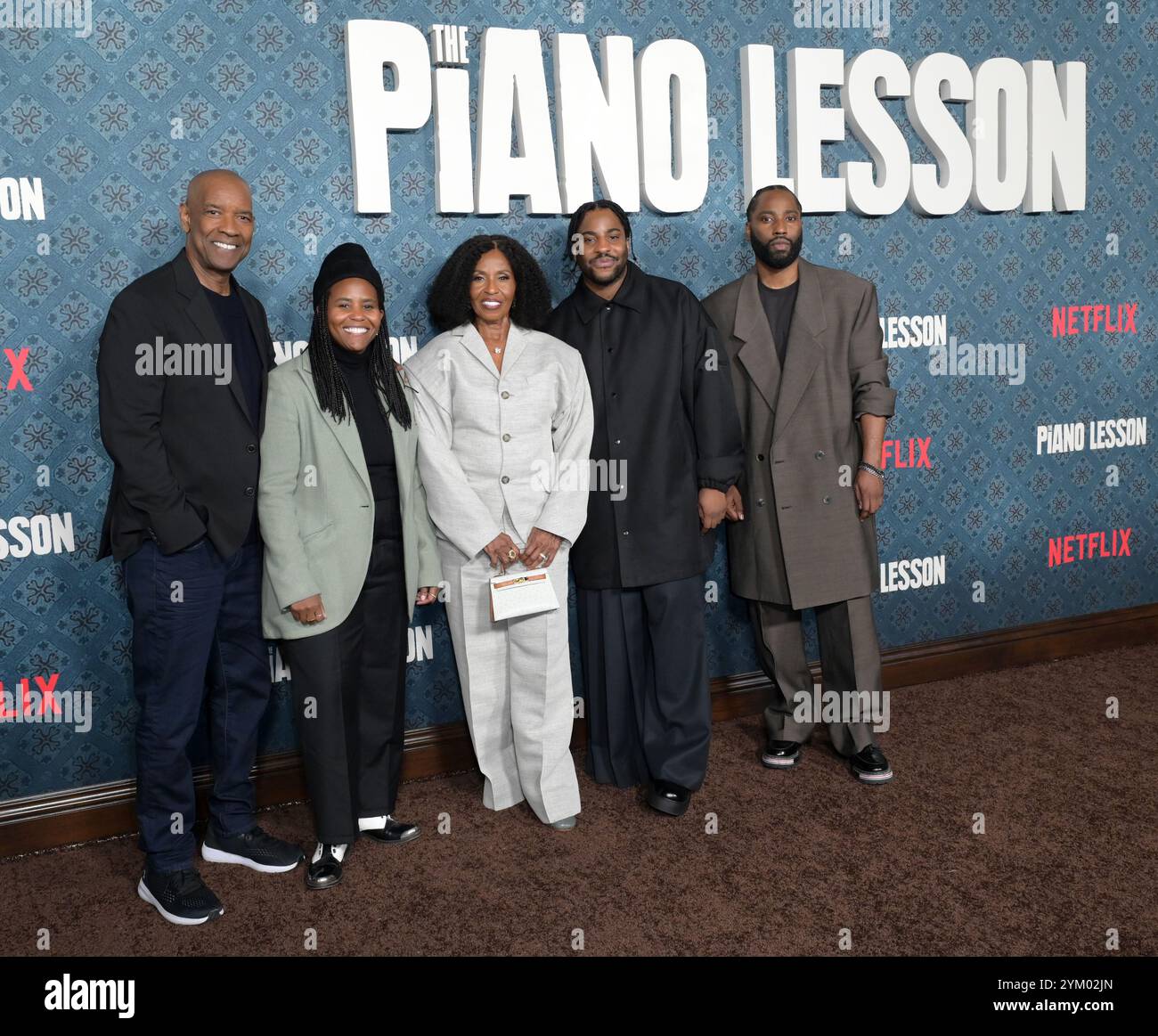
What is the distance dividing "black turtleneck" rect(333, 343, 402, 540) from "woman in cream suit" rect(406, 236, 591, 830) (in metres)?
0.11

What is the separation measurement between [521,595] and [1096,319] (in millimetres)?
2837

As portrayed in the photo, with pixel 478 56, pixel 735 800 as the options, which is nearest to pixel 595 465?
pixel 735 800

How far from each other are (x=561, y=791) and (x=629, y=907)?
51 cm

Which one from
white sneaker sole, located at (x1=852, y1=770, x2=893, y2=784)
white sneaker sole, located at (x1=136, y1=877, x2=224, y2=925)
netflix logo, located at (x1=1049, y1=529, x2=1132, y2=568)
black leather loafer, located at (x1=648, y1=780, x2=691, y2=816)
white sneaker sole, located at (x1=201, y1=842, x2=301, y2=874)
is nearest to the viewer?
white sneaker sole, located at (x1=136, y1=877, x2=224, y2=925)

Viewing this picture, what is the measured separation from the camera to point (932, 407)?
12.9 feet

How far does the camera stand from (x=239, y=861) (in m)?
2.75

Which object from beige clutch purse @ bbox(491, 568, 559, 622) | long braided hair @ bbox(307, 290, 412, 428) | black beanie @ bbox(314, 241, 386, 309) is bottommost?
beige clutch purse @ bbox(491, 568, 559, 622)

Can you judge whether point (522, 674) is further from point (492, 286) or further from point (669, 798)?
point (492, 286)

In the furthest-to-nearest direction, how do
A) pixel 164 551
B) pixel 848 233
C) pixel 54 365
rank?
pixel 848 233 < pixel 54 365 < pixel 164 551

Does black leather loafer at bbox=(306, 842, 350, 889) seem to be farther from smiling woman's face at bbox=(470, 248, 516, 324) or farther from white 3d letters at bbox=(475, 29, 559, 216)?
white 3d letters at bbox=(475, 29, 559, 216)

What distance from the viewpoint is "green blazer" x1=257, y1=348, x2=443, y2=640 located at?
8.43ft

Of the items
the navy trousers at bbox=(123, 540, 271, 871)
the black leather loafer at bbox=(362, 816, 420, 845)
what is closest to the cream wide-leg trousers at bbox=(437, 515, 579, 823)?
the black leather loafer at bbox=(362, 816, 420, 845)

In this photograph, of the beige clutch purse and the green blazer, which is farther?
the beige clutch purse

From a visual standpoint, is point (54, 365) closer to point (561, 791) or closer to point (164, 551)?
point (164, 551)
